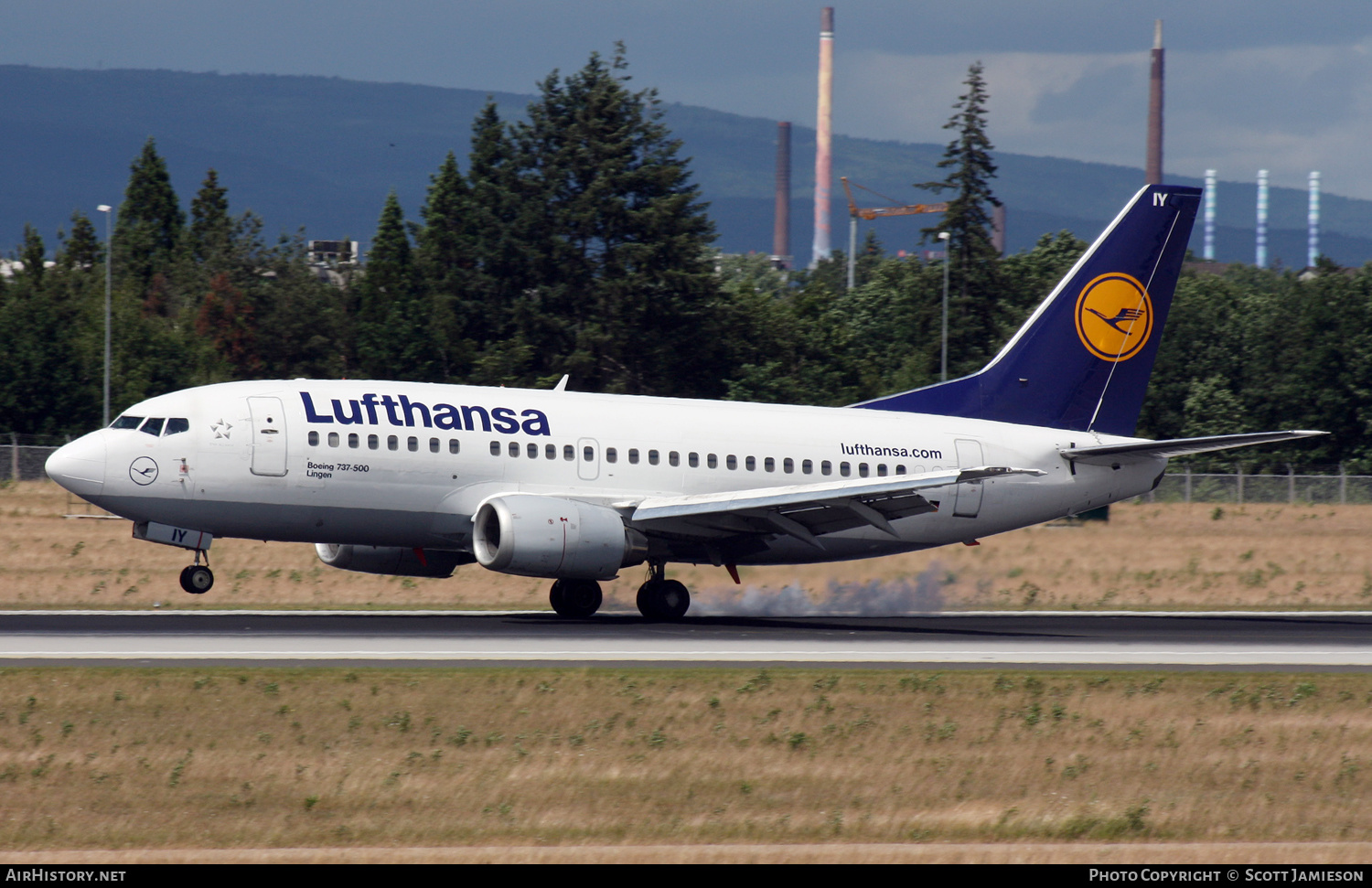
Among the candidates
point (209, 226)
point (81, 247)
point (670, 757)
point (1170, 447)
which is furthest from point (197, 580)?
point (209, 226)

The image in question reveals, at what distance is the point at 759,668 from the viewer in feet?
80.5

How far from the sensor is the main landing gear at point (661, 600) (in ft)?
107

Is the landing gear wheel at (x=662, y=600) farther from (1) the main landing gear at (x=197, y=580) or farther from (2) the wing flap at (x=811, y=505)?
(1) the main landing gear at (x=197, y=580)

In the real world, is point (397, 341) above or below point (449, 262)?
below

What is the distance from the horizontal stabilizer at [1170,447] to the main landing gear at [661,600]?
9684 millimetres

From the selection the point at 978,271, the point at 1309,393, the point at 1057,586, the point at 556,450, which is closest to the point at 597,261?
the point at 978,271

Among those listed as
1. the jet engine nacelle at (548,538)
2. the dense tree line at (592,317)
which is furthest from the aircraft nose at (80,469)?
the dense tree line at (592,317)

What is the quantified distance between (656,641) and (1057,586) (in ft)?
55.0

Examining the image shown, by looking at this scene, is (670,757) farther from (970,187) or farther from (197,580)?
(970,187)

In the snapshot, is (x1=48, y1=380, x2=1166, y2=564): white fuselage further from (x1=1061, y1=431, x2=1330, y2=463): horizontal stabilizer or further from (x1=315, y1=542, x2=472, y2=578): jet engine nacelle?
(x1=315, y1=542, x2=472, y2=578): jet engine nacelle

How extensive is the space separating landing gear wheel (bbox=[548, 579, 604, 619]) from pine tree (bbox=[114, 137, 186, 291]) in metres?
93.5

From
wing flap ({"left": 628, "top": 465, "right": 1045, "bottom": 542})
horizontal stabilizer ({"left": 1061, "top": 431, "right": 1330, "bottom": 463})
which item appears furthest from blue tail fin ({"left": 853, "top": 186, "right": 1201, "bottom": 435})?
wing flap ({"left": 628, "top": 465, "right": 1045, "bottom": 542})

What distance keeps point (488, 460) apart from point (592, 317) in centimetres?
5375

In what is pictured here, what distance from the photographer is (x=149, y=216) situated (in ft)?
416
